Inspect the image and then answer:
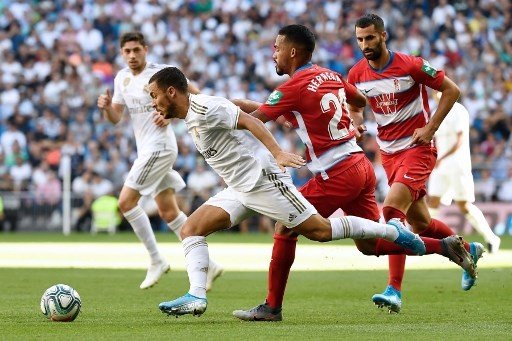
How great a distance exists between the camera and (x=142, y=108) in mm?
12758

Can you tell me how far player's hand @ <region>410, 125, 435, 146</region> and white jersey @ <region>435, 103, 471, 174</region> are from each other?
695 cm

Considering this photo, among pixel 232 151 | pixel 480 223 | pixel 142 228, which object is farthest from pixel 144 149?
pixel 480 223

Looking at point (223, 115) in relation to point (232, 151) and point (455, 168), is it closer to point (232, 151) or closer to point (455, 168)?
point (232, 151)

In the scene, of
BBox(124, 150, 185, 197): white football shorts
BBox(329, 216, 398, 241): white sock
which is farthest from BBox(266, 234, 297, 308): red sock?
BBox(124, 150, 185, 197): white football shorts

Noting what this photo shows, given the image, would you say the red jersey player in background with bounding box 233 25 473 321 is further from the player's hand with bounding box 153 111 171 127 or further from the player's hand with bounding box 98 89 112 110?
the player's hand with bounding box 153 111 171 127

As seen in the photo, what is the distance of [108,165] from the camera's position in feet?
85.9

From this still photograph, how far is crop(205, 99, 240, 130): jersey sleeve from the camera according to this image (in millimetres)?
8258

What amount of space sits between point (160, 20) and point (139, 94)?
59.0 ft

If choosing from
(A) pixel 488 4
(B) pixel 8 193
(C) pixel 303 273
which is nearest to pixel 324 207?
(C) pixel 303 273

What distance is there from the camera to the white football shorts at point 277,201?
8500 millimetres

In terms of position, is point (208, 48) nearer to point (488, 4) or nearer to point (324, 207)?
point (488, 4)

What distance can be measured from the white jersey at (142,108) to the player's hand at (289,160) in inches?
195

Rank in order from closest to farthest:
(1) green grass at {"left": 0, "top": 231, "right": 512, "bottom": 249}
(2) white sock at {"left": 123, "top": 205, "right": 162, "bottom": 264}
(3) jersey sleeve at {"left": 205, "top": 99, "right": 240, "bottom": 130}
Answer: (3) jersey sleeve at {"left": 205, "top": 99, "right": 240, "bottom": 130}
(2) white sock at {"left": 123, "top": 205, "right": 162, "bottom": 264}
(1) green grass at {"left": 0, "top": 231, "right": 512, "bottom": 249}

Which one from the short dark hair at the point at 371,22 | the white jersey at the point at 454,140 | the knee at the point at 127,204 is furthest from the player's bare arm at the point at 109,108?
the white jersey at the point at 454,140
